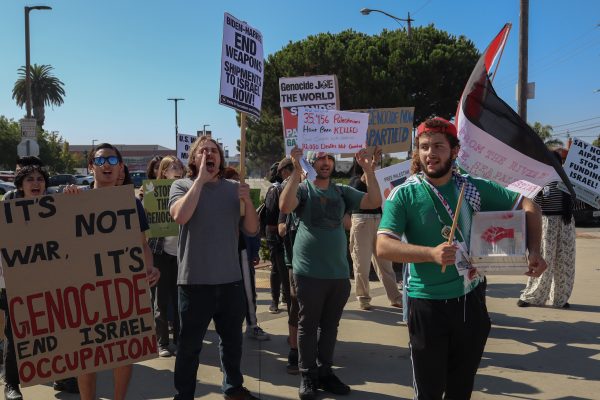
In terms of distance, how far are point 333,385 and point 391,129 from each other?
4.89 meters

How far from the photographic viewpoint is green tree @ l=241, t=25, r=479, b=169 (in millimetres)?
31422

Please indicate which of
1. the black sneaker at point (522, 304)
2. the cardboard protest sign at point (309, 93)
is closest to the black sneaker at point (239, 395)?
the black sneaker at point (522, 304)

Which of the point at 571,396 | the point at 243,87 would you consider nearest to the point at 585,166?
the point at 571,396

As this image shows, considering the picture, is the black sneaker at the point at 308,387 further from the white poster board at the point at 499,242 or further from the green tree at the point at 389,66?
the green tree at the point at 389,66

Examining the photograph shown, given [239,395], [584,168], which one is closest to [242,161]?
[239,395]

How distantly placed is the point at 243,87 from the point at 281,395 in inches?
95.9

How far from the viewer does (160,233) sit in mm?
5508

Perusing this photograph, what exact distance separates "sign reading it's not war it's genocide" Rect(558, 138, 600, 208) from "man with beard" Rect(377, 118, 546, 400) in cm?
473

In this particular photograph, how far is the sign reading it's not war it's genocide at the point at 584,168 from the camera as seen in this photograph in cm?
717

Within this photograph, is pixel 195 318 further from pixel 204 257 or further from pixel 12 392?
pixel 12 392

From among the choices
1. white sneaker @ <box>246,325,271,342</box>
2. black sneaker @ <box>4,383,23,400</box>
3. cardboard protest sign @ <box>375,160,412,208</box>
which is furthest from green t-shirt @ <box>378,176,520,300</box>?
cardboard protest sign @ <box>375,160,412,208</box>

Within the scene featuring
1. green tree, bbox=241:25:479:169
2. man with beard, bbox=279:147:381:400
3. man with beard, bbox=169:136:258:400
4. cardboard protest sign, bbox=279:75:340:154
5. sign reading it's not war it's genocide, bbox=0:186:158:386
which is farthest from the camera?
green tree, bbox=241:25:479:169

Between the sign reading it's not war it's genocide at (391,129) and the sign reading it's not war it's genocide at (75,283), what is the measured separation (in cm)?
547

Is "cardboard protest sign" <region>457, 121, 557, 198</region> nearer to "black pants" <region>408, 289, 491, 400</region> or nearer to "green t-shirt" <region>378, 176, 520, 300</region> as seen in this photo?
"green t-shirt" <region>378, 176, 520, 300</region>
